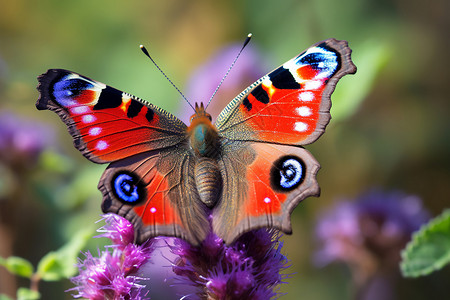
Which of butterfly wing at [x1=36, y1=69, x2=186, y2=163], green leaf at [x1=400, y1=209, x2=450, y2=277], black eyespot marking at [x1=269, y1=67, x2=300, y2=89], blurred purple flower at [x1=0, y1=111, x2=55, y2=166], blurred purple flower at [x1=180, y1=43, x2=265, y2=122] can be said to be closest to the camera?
butterfly wing at [x1=36, y1=69, x2=186, y2=163]

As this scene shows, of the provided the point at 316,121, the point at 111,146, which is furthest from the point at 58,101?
the point at 316,121

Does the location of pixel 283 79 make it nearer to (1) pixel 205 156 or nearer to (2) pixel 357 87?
(1) pixel 205 156

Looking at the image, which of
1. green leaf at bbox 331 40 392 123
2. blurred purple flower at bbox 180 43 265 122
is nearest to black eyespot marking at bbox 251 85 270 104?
green leaf at bbox 331 40 392 123

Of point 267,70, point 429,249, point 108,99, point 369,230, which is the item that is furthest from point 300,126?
point 267,70

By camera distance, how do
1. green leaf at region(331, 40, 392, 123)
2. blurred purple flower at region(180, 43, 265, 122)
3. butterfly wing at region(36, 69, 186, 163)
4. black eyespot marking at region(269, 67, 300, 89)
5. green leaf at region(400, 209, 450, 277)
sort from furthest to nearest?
blurred purple flower at region(180, 43, 265, 122)
green leaf at region(331, 40, 392, 123)
green leaf at region(400, 209, 450, 277)
black eyespot marking at region(269, 67, 300, 89)
butterfly wing at region(36, 69, 186, 163)

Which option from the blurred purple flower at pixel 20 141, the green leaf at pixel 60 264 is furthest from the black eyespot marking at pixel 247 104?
the blurred purple flower at pixel 20 141

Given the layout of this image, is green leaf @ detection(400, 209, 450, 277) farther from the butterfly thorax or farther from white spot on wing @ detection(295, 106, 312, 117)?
the butterfly thorax

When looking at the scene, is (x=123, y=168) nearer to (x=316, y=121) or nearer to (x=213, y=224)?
→ (x=213, y=224)
